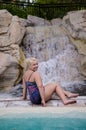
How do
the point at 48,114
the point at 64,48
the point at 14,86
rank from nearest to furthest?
1. the point at 48,114
2. the point at 14,86
3. the point at 64,48

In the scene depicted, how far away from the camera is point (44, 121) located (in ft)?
19.9

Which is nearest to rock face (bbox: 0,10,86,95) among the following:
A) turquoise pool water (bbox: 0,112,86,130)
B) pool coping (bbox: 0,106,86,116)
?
pool coping (bbox: 0,106,86,116)

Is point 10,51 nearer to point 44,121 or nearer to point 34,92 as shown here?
point 34,92

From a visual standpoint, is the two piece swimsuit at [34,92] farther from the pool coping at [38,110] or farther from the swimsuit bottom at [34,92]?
the pool coping at [38,110]

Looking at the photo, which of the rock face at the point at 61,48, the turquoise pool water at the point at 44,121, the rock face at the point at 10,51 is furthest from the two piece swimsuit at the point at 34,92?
the rock face at the point at 61,48

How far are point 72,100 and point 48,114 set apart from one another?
2.30ft

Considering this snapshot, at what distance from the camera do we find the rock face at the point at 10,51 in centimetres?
1019

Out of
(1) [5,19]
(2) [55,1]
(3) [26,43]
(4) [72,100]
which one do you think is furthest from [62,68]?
(2) [55,1]

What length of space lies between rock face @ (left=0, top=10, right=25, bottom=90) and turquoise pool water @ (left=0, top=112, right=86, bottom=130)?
4019 mm

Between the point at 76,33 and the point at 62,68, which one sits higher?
the point at 76,33

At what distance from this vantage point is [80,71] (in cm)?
1096

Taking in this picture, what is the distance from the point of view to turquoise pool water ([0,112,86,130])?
5.82m

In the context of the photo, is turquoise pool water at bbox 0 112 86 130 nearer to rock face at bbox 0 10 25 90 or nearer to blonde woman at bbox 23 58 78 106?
blonde woman at bbox 23 58 78 106

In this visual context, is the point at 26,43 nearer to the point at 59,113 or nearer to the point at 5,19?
the point at 5,19
